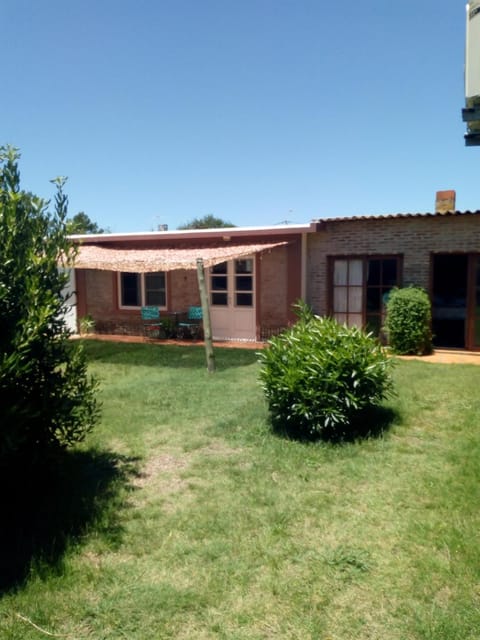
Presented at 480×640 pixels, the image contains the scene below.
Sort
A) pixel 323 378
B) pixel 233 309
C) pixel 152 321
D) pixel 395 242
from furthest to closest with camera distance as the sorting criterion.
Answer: pixel 152 321 → pixel 233 309 → pixel 395 242 → pixel 323 378

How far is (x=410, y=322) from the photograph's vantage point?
417 inches

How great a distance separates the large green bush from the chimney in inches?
344

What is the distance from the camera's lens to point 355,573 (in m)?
3.05

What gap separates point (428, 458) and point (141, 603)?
3.17 m

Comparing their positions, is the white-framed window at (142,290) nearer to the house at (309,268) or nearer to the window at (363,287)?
the house at (309,268)

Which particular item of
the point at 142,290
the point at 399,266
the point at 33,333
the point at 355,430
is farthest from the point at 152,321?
the point at 33,333

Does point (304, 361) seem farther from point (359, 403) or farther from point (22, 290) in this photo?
point (22, 290)

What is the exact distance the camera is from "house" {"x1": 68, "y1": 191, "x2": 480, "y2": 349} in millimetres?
10977

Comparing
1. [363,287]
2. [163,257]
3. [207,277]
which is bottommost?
[363,287]

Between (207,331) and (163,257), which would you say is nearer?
(207,331)

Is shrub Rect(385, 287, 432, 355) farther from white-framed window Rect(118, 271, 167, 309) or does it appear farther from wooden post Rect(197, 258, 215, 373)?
white-framed window Rect(118, 271, 167, 309)

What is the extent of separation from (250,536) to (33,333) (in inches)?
85.6

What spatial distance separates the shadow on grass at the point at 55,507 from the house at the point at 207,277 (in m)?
6.75

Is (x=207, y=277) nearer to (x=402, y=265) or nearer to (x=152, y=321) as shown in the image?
(x=152, y=321)
